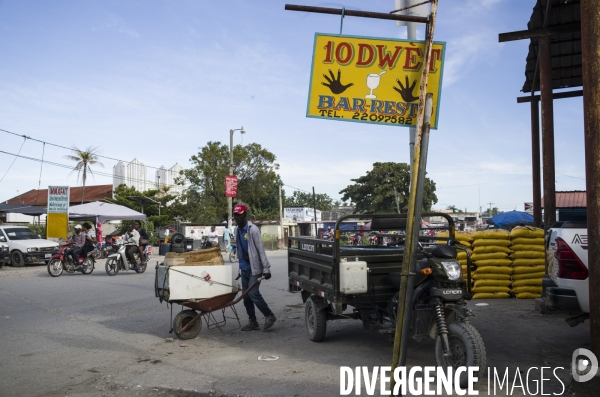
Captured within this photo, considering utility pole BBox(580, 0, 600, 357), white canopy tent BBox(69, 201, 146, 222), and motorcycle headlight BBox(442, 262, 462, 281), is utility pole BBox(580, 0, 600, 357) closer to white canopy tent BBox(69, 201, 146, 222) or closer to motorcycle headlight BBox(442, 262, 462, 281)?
motorcycle headlight BBox(442, 262, 462, 281)

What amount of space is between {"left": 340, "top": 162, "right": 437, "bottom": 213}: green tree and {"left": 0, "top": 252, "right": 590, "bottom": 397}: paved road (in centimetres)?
4094

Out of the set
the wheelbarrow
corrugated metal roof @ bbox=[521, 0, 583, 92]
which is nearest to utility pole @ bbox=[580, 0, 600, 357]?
the wheelbarrow

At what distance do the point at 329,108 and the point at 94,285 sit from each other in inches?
449

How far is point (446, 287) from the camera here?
5418 mm

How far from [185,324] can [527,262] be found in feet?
22.1

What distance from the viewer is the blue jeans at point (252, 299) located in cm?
804

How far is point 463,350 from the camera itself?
5043 millimetres

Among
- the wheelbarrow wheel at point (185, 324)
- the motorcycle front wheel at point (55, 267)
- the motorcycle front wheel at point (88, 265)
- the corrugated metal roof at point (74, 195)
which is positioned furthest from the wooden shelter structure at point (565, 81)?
the corrugated metal roof at point (74, 195)

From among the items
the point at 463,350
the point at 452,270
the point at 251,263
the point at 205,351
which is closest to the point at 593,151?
the point at 452,270

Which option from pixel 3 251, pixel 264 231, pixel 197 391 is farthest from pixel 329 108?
pixel 264 231

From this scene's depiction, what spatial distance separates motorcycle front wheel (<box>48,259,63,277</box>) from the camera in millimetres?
17875

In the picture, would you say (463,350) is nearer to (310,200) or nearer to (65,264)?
(65,264)

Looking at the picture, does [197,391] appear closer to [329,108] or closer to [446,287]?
[446,287]

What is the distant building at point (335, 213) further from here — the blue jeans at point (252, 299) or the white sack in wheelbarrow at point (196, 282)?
the white sack in wheelbarrow at point (196, 282)
